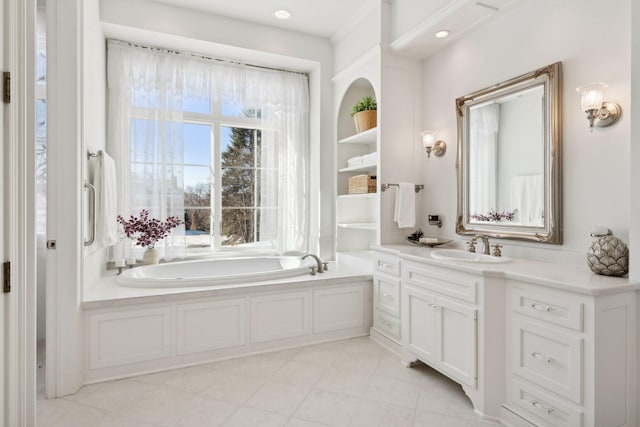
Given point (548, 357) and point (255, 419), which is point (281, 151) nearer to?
point (255, 419)

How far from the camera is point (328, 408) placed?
2.06 metres

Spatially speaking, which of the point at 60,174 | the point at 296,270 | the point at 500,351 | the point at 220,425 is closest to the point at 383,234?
the point at 296,270

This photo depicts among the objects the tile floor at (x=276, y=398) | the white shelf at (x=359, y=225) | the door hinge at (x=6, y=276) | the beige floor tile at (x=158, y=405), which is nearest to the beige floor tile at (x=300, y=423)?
the tile floor at (x=276, y=398)

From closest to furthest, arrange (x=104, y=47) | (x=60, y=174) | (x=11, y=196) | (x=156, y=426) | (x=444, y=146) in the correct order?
(x=11, y=196), (x=156, y=426), (x=60, y=174), (x=444, y=146), (x=104, y=47)

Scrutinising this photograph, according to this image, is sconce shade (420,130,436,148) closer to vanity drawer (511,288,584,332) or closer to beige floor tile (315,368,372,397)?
vanity drawer (511,288,584,332)

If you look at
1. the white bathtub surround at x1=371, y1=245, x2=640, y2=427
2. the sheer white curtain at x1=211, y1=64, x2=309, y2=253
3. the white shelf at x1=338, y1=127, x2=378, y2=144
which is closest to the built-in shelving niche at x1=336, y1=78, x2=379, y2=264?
the white shelf at x1=338, y1=127, x2=378, y2=144

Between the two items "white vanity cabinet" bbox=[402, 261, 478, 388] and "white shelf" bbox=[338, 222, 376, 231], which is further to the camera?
"white shelf" bbox=[338, 222, 376, 231]

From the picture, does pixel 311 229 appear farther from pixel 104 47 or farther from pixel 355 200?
pixel 104 47

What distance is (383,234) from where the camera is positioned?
3215 millimetres

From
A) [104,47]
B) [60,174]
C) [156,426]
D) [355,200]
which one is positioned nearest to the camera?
[156,426]

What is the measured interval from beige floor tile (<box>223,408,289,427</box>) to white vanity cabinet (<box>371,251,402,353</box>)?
1155 millimetres

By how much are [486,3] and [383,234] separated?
5.98 ft

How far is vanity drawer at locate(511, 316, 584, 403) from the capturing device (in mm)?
1604

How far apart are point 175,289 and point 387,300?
160 cm
